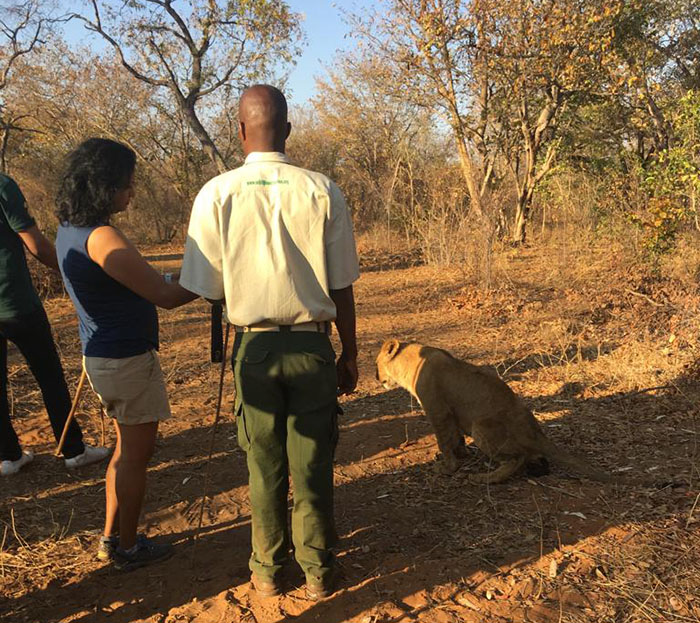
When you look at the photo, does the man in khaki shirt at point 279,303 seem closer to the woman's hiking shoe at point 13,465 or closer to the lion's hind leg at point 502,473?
the lion's hind leg at point 502,473

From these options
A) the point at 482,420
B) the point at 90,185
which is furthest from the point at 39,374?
the point at 482,420

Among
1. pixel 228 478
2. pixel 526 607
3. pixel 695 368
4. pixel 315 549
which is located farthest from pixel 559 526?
pixel 695 368

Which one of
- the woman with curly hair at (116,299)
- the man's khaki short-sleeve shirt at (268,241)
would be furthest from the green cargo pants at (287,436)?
the woman with curly hair at (116,299)

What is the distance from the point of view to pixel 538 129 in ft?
47.2

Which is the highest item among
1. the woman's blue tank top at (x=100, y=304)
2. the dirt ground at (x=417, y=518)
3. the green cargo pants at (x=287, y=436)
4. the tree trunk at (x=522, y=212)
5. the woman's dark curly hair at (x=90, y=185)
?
the tree trunk at (x=522, y=212)

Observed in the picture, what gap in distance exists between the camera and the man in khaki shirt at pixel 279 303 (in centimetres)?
225

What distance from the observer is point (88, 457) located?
4117 mm

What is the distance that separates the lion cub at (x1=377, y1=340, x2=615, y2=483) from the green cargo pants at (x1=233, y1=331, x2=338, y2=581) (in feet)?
5.29

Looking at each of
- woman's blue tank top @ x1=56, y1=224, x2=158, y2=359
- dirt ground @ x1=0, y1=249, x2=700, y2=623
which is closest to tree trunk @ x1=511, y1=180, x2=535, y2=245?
dirt ground @ x1=0, y1=249, x2=700, y2=623

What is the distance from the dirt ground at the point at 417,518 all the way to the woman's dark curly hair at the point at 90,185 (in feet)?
5.97

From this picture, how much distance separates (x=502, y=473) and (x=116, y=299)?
8.83ft

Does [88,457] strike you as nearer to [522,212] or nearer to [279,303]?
[279,303]

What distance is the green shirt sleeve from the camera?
3.41 metres

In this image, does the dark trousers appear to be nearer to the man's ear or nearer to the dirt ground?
the dirt ground
